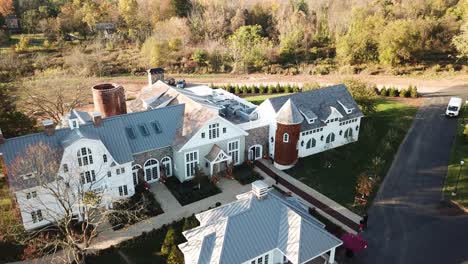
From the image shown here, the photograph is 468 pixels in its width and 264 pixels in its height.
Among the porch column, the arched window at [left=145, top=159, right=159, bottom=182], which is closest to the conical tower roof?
the arched window at [left=145, top=159, right=159, bottom=182]

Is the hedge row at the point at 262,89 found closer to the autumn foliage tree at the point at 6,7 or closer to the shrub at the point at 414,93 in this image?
the shrub at the point at 414,93

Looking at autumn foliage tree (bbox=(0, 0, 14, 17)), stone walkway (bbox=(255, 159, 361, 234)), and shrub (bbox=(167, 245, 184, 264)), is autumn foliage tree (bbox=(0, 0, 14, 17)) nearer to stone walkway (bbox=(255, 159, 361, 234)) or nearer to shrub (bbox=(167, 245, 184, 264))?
stone walkway (bbox=(255, 159, 361, 234))

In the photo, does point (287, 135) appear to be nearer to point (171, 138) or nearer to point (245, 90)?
point (171, 138)

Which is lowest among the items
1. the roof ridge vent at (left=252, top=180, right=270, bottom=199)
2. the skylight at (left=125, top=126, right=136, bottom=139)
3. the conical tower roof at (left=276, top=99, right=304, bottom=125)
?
the roof ridge vent at (left=252, top=180, right=270, bottom=199)

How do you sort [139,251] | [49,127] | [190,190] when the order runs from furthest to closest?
[190,190], [49,127], [139,251]

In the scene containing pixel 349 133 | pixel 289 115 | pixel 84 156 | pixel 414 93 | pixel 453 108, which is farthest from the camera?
pixel 414 93

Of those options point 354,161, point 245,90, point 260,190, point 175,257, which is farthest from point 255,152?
point 245,90

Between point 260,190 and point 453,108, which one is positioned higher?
point 453,108

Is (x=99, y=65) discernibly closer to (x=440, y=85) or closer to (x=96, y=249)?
(x=96, y=249)
